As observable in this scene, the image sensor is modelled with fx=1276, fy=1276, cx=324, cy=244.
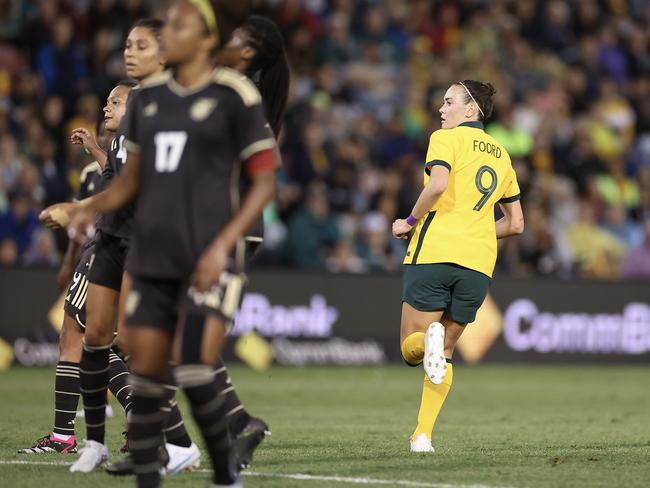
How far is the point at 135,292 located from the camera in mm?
5695

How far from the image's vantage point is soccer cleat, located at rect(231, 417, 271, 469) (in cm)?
691

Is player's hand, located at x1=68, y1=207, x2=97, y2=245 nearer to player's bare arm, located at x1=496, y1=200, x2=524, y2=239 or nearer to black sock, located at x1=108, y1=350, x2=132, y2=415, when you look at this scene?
black sock, located at x1=108, y1=350, x2=132, y2=415

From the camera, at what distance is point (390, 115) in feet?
69.7

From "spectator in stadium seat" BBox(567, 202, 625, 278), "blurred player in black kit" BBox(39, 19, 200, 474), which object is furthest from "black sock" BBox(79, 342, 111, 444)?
"spectator in stadium seat" BBox(567, 202, 625, 278)

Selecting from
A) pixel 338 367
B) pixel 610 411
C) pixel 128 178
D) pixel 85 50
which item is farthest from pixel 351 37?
pixel 128 178

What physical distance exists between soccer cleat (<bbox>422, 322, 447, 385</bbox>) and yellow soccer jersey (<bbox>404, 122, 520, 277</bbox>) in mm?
593

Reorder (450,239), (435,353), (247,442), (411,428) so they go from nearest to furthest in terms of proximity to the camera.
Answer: (247,442) < (435,353) < (450,239) < (411,428)

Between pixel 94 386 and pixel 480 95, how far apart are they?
332cm

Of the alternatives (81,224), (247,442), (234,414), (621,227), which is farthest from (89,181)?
(621,227)

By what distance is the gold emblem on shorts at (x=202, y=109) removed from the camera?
5.62m

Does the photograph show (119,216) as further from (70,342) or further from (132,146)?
(132,146)

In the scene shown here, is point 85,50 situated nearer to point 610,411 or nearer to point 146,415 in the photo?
point 610,411

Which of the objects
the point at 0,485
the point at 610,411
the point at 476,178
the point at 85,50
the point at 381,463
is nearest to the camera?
the point at 0,485

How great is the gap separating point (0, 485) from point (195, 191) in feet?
6.82
